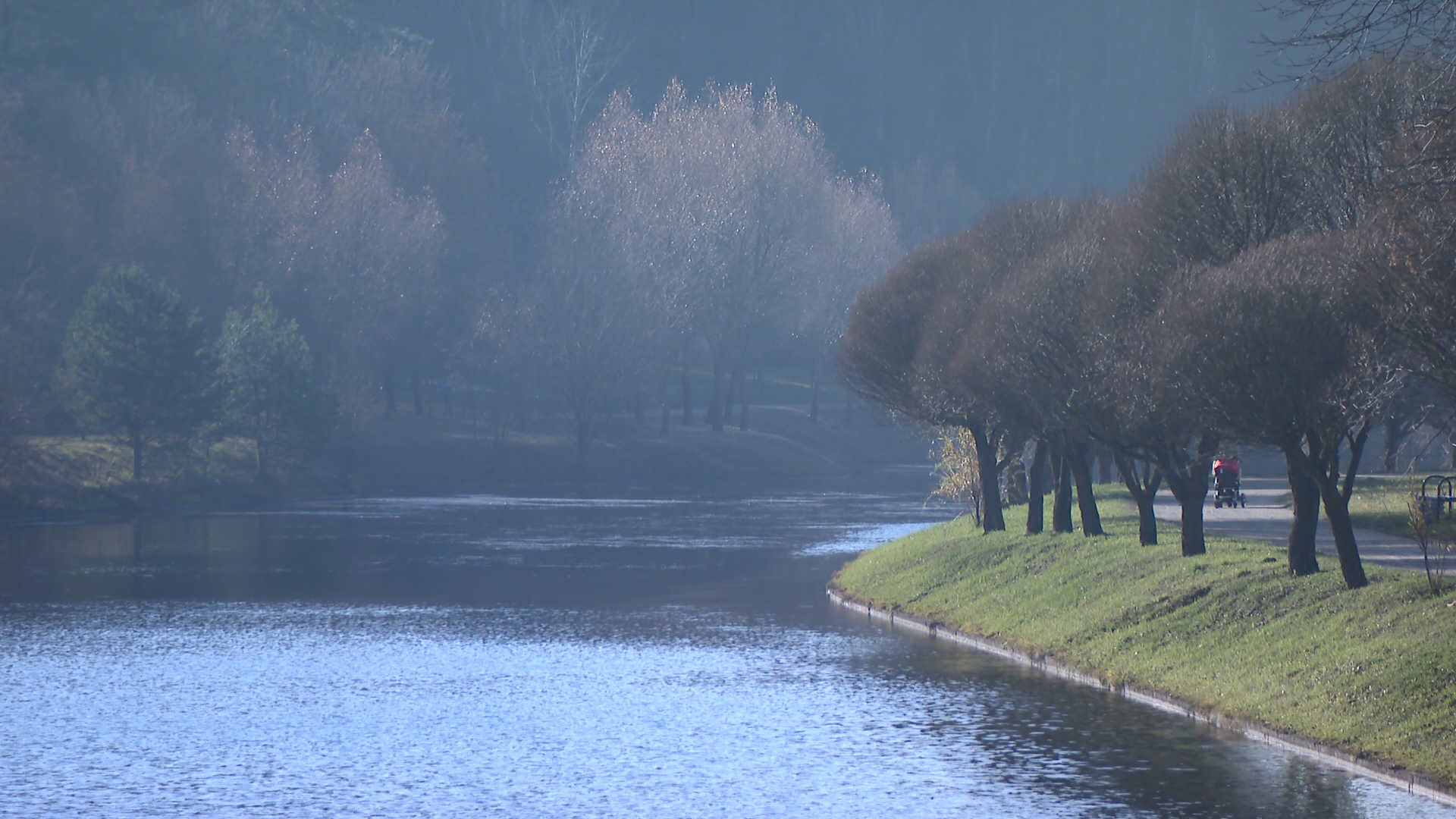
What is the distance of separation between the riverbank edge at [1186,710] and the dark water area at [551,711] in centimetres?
33

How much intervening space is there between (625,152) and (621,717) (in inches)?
3683

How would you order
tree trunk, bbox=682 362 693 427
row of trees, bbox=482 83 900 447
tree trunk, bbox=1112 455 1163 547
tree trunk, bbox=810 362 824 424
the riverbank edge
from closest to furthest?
the riverbank edge → tree trunk, bbox=1112 455 1163 547 → row of trees, bbox=482 83 900 447 → tree trunk, bbox=682 362 693 427 → tree trunk, bbox=810 362 824 424

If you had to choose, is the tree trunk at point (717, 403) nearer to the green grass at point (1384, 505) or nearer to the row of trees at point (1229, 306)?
the green grass at point (1384, 505)

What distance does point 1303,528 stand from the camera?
1179 inches

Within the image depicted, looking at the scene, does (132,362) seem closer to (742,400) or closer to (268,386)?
(268,386)

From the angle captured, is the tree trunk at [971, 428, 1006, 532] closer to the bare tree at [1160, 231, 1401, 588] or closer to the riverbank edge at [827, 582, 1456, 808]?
the riverbank edge at [827, 582, 1456, 808]

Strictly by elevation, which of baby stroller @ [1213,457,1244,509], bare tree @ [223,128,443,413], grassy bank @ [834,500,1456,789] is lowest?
grassy bank @ [834,500,1456,789]

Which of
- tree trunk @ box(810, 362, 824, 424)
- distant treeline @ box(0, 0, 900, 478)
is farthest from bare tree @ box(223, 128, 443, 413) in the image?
tree trunk @ box(810, 362, 824, 424)

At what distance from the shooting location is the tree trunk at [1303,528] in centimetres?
2995

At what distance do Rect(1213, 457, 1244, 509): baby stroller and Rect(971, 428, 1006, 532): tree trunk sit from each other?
7.97m

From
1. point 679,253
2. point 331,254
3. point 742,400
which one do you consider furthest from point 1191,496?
point 742,400

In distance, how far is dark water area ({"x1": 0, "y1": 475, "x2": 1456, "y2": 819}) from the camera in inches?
808

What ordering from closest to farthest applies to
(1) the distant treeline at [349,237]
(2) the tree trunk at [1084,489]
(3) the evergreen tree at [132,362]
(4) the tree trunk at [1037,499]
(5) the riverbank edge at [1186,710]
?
(5) the riverbank edge at [1186,710] < (2) the tree trunk at [1084,489] < (4) the tree trunk at [1037,499] < (3) the evergreen tree at [132,362] < (1) the distant treeline at [349,237]

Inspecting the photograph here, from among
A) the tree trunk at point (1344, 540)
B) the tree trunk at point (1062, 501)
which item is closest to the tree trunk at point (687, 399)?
the tree trunk at point (1062, 501)
